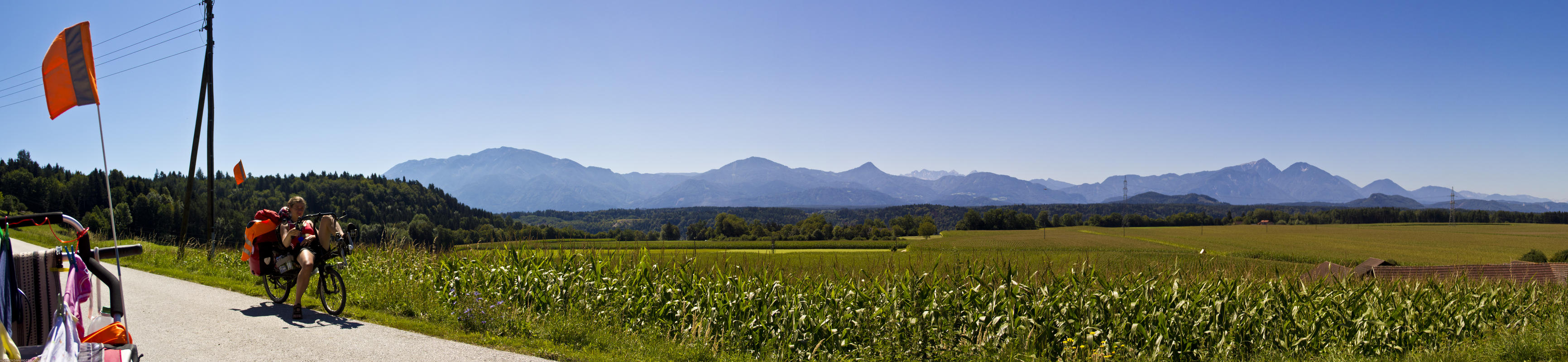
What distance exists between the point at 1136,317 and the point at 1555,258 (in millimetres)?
51610

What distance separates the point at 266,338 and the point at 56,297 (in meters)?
3.69

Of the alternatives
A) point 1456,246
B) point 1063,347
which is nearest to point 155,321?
point 1063,347

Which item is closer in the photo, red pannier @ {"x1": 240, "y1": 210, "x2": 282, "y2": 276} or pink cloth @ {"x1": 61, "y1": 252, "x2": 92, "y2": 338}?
pink cloth @ {"x1": 61, "y1": 252, "x2": 92, "y2": 338}

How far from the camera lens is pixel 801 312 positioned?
788 cm

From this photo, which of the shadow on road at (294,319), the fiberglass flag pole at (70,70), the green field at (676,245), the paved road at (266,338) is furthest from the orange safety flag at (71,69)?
the green field at (676,245)

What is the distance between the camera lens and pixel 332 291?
25.8 ft

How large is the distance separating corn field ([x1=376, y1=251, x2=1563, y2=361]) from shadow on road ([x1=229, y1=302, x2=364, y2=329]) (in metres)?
1.11

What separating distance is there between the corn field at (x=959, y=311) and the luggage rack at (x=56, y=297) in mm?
4110

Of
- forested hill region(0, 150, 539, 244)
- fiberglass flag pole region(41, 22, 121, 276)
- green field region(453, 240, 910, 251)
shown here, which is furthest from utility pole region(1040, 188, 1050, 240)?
fiberglass flag pole region(41, 22, 121, 276)

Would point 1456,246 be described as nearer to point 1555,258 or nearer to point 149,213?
point 1555,258

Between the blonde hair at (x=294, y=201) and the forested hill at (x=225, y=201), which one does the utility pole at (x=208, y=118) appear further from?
the blonde hair at (x=294, y=201)

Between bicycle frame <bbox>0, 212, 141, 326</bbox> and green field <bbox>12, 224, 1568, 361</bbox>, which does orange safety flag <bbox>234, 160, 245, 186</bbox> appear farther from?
bicycle frame <bbox>0, 212, 141, 326</bbox>

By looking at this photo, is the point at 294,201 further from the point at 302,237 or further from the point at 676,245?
the point at 676,245

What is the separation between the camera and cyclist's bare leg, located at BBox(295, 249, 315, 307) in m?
7.36
